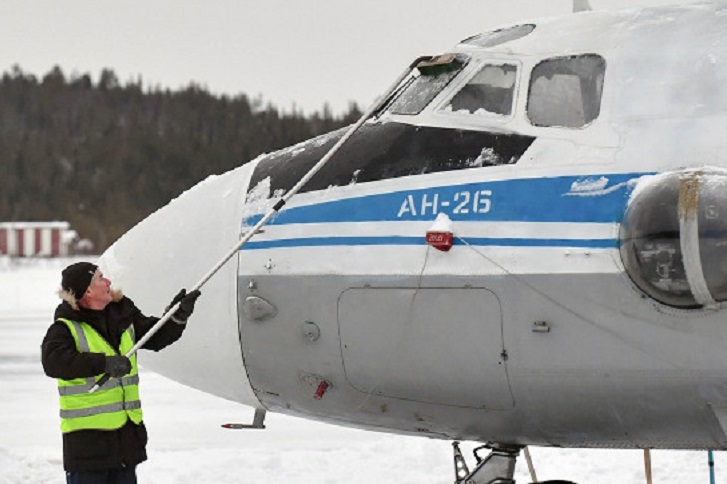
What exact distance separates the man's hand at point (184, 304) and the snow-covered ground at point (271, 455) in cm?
382

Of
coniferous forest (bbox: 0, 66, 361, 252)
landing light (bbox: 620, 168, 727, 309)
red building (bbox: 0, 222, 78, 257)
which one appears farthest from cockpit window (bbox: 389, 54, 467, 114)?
red building (bbox: 0, 222, 78, 257)

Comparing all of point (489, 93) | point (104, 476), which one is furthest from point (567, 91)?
point (104, 476)

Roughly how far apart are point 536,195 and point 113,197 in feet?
227

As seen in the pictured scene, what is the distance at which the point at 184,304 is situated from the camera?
592 centimetres

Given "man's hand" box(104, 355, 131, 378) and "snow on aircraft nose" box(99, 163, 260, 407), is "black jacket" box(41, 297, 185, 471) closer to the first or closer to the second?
"man's hand" box(104, 355, 131, 378)

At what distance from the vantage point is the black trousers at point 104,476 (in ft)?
19.1

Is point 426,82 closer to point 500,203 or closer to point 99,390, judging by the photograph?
point 500,203

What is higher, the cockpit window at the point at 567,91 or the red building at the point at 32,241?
the cockpit window at the point at 567,91

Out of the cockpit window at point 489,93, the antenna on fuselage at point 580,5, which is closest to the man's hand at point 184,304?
the cockpit window at point 489,93

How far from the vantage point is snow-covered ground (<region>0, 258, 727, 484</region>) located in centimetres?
972

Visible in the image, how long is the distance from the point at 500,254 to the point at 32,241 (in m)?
63.9

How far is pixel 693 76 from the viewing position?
5605 mm

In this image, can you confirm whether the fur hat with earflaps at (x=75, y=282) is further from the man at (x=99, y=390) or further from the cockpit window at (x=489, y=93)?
the cockpit window at (x=489, y=93)

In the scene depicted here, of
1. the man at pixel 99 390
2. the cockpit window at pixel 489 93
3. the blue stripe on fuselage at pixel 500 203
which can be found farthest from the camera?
the cockpit window at pixel 489 93
